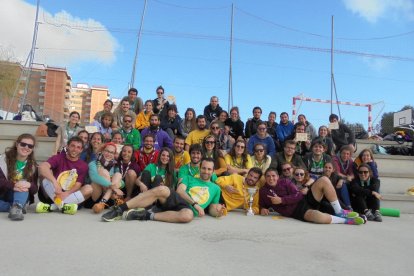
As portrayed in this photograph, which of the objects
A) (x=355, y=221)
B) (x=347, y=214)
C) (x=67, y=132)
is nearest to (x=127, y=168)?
(x=67, y=132)

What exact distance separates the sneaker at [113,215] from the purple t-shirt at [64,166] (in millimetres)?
889

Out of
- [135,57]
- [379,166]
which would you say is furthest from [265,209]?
[135,57]

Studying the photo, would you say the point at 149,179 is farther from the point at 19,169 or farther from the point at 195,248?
the point at 195,248

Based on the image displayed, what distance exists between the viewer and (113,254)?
2.63 meters

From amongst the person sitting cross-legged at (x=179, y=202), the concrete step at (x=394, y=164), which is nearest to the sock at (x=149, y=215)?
the person sitting cross-legged at (x=179, y=202)

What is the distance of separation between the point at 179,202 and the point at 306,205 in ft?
5.94

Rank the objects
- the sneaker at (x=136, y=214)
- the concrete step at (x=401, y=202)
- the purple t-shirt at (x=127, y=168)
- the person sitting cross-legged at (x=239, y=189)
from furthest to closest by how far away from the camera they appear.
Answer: the concrete step at (x=401, y=202)
the person sitting cross-legged at (x=239, y=189)
the purple t-shirt at (x=127, y=168)
the sneaker at (x=136, y=214)

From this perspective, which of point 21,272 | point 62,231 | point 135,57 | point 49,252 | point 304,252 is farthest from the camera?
point 135,57

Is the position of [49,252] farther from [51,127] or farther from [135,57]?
[135,57]

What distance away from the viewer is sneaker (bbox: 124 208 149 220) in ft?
12.9

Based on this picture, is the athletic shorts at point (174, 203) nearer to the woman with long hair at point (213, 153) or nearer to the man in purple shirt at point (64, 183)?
the man in purple shirt at point (64, 183)

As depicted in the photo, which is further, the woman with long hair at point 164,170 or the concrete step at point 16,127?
the concrete step at point 16,127

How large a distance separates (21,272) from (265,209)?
3.47 meters

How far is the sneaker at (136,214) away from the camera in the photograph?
3.92 metres
